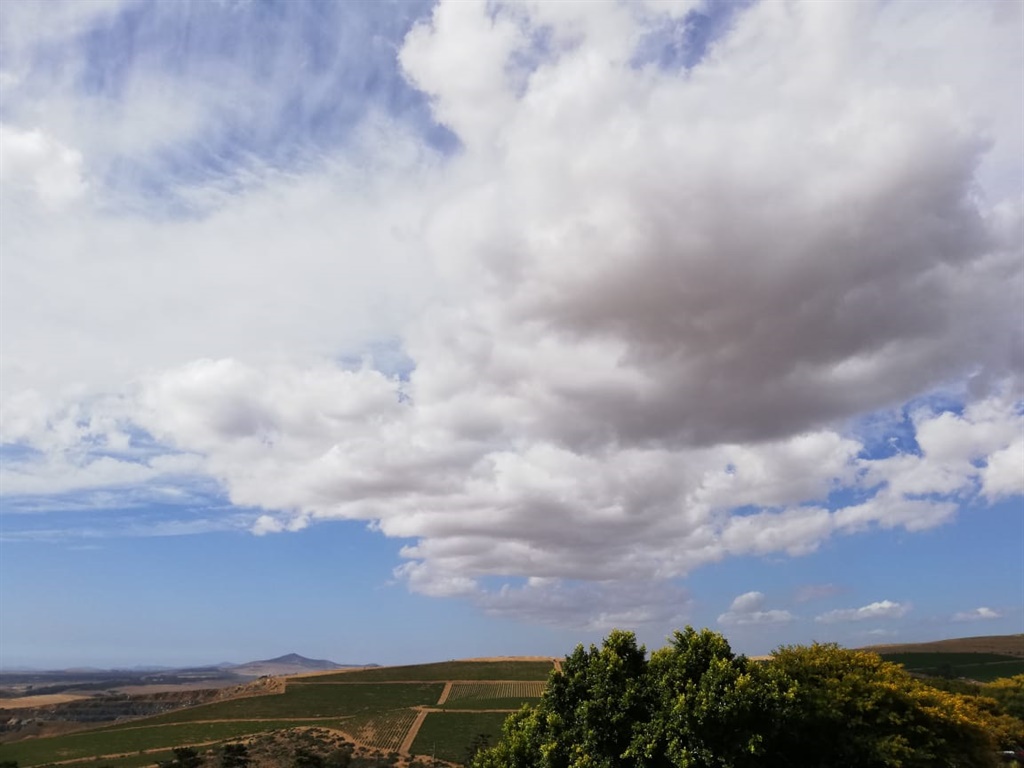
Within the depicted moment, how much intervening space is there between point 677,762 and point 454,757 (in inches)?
2451

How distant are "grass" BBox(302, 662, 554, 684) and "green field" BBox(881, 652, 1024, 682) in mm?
78824

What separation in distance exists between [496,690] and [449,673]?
28959 mm

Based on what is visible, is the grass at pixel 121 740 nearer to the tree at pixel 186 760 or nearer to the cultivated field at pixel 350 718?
the cultivated field at pixel 350 718

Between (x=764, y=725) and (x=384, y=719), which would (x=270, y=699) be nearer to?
(x=384, y=719)

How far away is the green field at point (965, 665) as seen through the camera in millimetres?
154625

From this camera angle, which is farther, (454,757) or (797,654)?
(454,757)

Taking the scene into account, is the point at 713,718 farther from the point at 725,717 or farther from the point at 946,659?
the point at 946,659

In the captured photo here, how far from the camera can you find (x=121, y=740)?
112125 mm

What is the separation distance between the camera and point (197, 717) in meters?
130

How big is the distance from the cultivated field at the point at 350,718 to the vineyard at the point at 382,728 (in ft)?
0.46

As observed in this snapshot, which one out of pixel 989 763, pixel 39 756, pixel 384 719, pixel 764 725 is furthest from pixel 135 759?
pixel 989 763

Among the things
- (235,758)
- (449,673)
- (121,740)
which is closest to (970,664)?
(449,673)

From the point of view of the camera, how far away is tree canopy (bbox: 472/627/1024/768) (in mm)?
34719

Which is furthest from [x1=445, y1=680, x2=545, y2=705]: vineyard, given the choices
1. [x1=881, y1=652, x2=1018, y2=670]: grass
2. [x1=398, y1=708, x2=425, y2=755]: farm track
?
[x1=881, y1=652, x2=1018, y2=670]: grass
